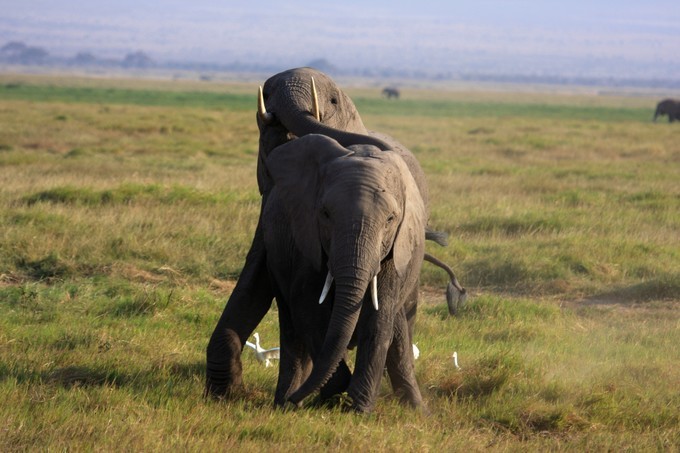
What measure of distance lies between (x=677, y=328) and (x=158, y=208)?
21.3 feet

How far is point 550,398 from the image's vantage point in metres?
6.36

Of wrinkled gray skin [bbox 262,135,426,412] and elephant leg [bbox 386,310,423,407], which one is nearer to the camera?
wrinkled gray skin [bbox 262,135,426,412]

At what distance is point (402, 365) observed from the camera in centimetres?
589

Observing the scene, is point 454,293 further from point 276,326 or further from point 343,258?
point 343,258

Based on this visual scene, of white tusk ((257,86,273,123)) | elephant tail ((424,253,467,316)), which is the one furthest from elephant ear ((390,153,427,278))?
elephant tail ((424,253,467,316))

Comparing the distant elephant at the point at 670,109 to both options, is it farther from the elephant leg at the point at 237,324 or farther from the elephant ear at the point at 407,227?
the elephant ear at the point at 407,227

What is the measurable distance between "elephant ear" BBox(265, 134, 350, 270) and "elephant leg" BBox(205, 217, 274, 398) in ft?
1.76

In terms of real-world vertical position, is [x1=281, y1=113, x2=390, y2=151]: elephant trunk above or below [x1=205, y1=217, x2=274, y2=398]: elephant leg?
above

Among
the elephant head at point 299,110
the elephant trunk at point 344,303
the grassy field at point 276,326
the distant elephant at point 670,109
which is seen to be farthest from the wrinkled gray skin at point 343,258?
the distant elephant at point 670,109

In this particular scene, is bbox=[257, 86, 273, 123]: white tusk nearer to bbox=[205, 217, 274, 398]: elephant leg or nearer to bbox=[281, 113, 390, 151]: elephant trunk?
bbox=[281, 113, 390, 151]: elephant trunk

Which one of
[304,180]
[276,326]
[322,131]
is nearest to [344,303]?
[304,180]

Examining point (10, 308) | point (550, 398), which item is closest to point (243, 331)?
point (550, 398)

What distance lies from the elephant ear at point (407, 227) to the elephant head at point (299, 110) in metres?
0.65

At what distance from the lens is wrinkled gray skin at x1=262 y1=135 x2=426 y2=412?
5.09 metres
